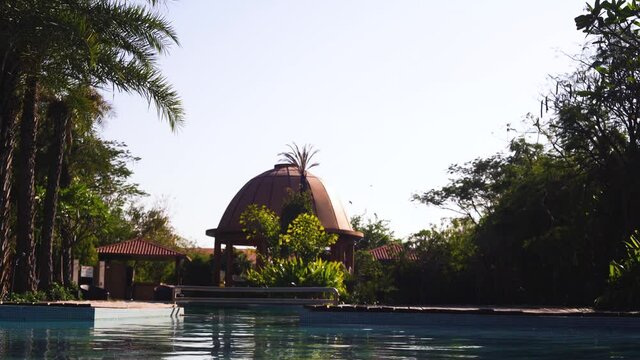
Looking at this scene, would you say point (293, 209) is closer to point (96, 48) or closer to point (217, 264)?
point (217, 264)

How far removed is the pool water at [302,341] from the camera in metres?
9.96

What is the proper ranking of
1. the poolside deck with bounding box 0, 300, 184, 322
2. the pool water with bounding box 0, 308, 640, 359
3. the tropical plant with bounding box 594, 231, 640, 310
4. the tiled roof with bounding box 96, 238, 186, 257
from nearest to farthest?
the pool water with bounding box 0, 308, 640, 359
the poolside deck with bounding box 0, 300, 184, 322
the tropical plant with bounding box 594, 231, 640, 310
the tiled roof with bounding box 96, 238, 186, 257

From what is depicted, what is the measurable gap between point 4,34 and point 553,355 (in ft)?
37.6

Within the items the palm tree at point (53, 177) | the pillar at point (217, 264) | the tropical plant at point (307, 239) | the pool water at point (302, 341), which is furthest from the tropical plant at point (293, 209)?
the pool water at point (302, 341)

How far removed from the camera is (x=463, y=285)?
2867 centimetres

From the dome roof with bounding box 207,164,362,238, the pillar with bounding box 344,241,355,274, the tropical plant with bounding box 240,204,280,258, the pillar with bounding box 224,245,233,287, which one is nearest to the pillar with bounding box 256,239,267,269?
the tropical plant with bounding box 240,204,280,258

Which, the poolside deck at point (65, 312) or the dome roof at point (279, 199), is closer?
the poolside deck at point (65, 312)

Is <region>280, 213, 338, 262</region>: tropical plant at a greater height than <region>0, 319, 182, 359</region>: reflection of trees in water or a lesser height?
greater

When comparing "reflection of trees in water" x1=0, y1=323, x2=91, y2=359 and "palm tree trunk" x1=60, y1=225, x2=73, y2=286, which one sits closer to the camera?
"reflection of trees in water" x1=0, y1=323, x2=91, y2=359

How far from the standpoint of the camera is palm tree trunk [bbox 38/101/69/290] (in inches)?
966

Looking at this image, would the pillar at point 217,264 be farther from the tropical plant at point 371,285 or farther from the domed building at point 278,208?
the tropical plant at point 371,285

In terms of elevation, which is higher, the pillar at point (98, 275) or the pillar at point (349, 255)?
the pillar at point (349, 255)

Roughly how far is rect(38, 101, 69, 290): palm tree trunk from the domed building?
1370cm

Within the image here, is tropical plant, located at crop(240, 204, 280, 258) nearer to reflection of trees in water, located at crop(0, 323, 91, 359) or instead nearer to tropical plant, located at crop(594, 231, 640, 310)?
tropical plant, located at crop(594, 231, 640, 310)
